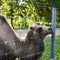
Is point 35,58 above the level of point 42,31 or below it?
below

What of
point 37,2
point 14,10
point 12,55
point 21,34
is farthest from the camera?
point 37,2

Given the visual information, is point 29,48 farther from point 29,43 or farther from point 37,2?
point 37,2

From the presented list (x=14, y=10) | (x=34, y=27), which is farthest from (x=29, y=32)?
(x=14, y=10)

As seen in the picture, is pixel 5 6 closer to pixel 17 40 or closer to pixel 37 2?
pixel 37 2

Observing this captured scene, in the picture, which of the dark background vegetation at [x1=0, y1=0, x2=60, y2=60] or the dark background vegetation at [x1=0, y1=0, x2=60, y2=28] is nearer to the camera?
the dark background vegetation at [x1=0, y1=0, x2=60, y2=60]

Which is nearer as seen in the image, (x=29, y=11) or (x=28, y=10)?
(x=28, y=10)

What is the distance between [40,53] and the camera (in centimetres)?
684

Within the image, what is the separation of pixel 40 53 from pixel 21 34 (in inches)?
41.6

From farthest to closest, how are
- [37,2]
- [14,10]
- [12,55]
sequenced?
[37,2] → [14,10] → [12,55]

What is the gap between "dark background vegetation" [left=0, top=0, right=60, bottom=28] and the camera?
11501 millimetres

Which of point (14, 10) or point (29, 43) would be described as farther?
point (14, 10)

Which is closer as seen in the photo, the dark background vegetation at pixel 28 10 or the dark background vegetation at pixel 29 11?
the dark background vegetation at pixel 29 11

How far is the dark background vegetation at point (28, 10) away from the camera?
37.7 feet

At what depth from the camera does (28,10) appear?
13133 millimetres
